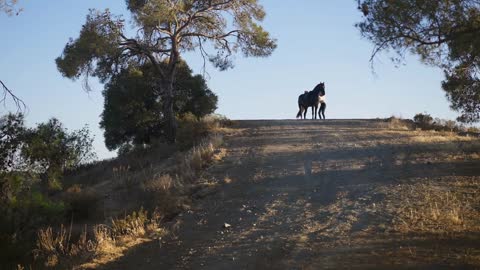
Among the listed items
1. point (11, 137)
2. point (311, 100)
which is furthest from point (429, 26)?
point (311, 100)

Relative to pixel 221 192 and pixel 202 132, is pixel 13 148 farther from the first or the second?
pixel 202 132

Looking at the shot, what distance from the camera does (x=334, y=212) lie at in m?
11.8

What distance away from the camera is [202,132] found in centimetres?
2681

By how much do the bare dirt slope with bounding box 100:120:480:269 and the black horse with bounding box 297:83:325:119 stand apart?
13033mm

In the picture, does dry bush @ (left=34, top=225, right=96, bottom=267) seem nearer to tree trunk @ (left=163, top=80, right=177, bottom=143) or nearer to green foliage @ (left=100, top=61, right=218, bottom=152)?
tree trunk @ (left=163, top=80, right=177, bottom=143)

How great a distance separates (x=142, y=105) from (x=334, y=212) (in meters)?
27.5

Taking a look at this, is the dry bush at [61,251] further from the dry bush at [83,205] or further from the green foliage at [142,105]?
the green foliage at [142,105]

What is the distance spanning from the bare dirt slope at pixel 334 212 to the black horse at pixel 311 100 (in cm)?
1303

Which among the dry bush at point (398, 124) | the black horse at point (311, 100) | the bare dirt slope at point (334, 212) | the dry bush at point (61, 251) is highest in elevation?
the black horse at point (311, 100)

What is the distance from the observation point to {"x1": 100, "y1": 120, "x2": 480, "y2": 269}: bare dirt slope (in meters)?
9.15

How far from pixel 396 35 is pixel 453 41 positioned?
4.49 ft

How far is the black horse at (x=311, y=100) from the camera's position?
109 feet

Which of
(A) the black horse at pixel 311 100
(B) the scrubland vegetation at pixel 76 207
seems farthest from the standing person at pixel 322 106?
(B) the scrubland vegetation at pixel 76 207

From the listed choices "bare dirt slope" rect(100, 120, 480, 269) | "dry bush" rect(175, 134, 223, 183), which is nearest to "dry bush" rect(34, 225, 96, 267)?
"bare dirt slope" rect(100, 120, 480, 269)
